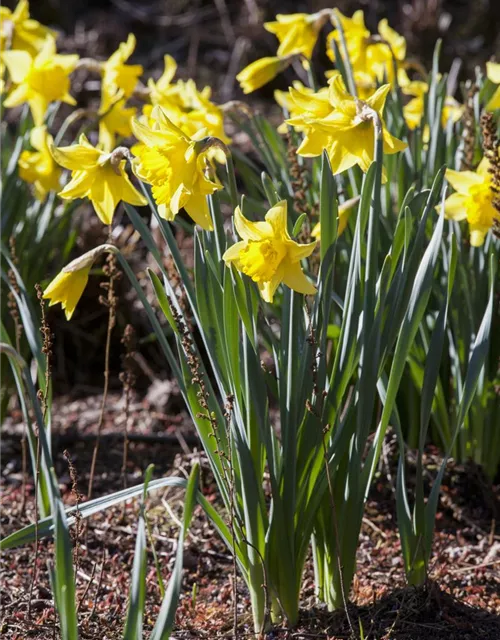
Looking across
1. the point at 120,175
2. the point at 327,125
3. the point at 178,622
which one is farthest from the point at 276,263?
the point at 178,622

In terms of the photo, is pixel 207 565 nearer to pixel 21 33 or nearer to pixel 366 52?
pixel 366 52

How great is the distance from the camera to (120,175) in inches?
64.6

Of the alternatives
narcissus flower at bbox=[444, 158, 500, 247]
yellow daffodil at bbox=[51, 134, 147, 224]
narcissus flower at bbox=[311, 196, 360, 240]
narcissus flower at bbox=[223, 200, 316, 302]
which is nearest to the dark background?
narcissus flower at bbox=[444, 158, 500, 247]

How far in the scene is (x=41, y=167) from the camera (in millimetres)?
2637

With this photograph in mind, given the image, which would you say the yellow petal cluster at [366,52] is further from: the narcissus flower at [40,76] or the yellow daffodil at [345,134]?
the yellow daffodil at [345,134]

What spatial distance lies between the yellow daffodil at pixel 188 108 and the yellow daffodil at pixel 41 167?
383 millimetres

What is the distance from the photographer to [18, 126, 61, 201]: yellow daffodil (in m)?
2.63

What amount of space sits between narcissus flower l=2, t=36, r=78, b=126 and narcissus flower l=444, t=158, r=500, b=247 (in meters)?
1.35

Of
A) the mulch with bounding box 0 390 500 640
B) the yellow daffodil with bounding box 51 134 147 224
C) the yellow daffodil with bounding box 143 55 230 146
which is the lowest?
the mulch with bounding box 0 390 500 640

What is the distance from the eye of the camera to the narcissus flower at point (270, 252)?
4.63 feet

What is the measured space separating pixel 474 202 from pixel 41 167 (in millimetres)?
1396

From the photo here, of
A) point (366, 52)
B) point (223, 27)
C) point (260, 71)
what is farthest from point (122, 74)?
point (223, 27)

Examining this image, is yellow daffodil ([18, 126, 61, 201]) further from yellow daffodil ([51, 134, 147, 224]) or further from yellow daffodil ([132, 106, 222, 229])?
yellow daffodil ([132, 106, 222, 229])

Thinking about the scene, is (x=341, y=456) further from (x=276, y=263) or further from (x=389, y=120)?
(x=389, y=120)
